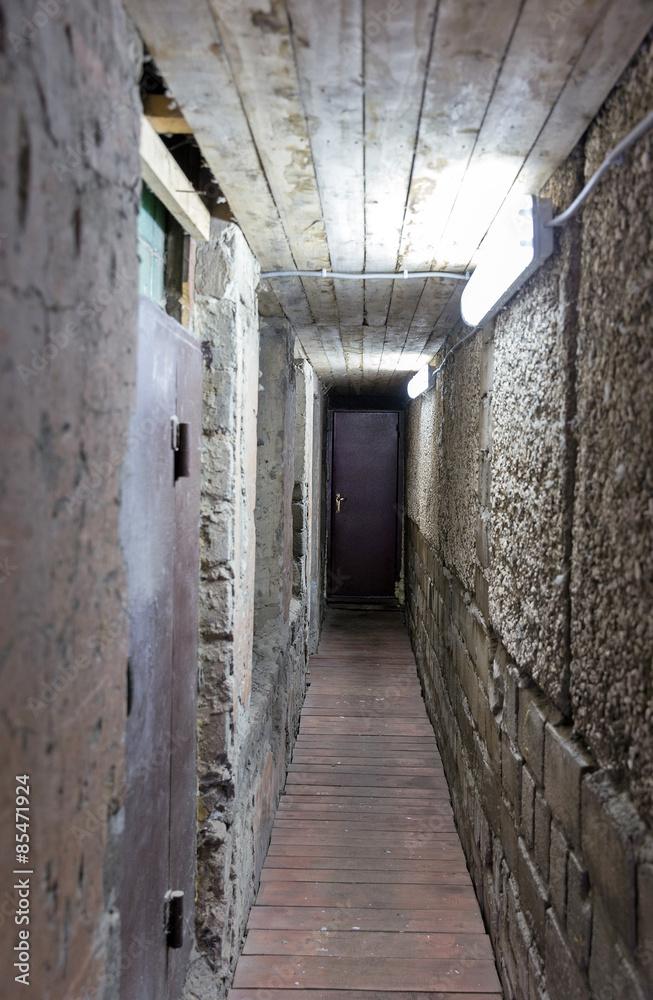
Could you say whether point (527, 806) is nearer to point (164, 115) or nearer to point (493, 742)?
point (493, 742)

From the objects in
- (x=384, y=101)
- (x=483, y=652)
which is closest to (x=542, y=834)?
(x=483, y=652)

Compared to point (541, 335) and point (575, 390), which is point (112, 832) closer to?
point (575, 390)

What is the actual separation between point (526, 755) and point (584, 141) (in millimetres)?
1455

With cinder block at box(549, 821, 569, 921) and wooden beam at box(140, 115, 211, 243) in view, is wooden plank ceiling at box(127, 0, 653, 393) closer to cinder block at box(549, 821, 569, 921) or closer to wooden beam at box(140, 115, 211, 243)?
wooden beam at box(140, 115, 211, 243)

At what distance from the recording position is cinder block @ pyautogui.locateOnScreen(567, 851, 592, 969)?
3.94ft

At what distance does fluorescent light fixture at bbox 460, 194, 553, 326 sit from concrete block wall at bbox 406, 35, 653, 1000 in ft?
0.15

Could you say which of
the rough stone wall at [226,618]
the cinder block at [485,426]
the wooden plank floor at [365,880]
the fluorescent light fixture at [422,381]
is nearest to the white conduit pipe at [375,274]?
the rough stone wall at [226,618]

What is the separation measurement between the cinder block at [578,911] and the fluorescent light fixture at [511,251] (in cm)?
130

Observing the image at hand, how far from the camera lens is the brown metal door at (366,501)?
22.7ft

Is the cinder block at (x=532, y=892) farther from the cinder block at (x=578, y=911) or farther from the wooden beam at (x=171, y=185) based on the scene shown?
the wooden beam at (x=171, y=185)

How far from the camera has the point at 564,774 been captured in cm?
132

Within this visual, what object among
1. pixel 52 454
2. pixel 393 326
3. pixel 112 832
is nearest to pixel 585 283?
pixel 52 454

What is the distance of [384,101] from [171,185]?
1.68ft

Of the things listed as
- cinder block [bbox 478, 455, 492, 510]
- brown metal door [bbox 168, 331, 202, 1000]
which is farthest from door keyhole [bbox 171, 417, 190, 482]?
cinder block [bbox 478, 455, 492, 510]
